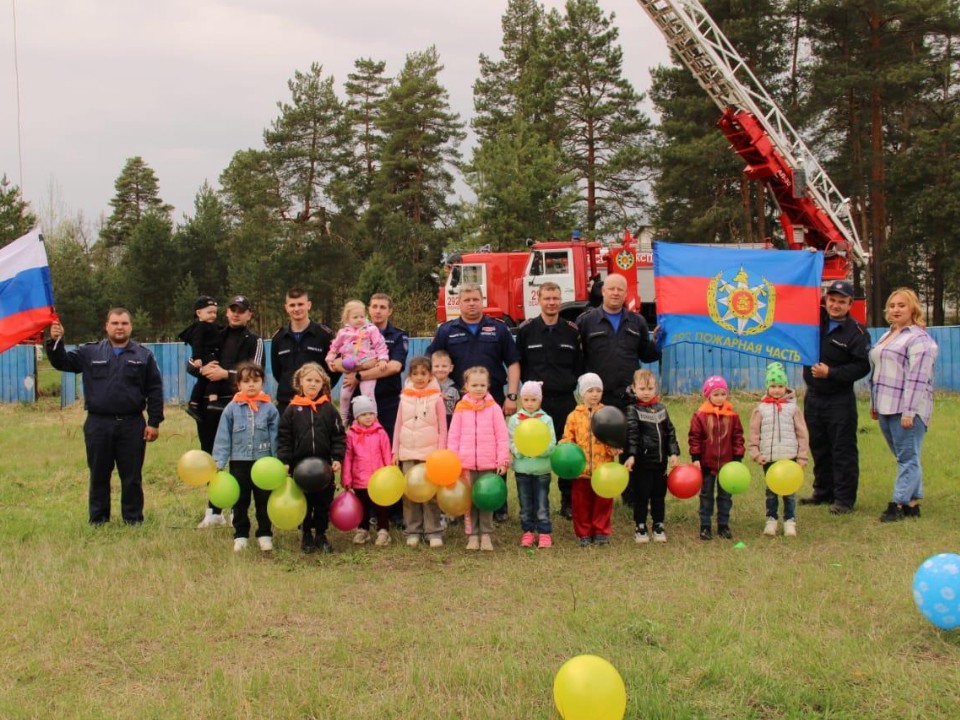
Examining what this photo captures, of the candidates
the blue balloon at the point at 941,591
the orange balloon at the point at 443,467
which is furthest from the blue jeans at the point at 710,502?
the blue balloon at the point at 941,591

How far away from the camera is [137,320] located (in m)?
35.6

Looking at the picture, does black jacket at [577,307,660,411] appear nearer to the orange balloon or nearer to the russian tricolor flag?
the orange balloon

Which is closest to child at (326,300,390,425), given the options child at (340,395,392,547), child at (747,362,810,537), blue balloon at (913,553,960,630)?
child at (340,395,392,547)

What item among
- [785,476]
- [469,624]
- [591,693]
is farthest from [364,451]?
[591,693]

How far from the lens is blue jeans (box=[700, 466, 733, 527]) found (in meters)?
6.73

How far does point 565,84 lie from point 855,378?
2999cm

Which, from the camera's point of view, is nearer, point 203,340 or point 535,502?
point 535,502

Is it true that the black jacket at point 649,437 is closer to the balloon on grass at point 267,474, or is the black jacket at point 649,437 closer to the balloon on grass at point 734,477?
the balloon on grass at point 734,477

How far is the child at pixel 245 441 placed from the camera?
6.57 m

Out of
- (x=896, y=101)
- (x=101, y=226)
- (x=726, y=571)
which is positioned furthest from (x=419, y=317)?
(x=101, y=226)

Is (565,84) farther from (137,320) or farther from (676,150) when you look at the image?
(137,320)

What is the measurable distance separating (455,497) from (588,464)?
108 centimetres

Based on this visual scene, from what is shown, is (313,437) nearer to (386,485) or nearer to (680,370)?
(386,485)

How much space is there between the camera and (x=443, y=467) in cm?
620
